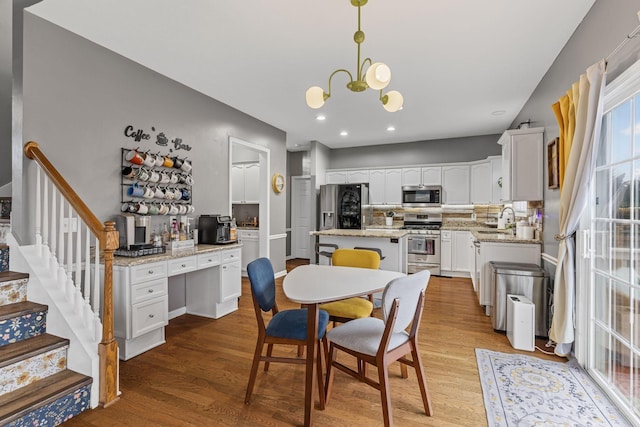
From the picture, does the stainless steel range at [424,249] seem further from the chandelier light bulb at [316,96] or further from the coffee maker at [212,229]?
the chandelier light bulb at [316,96]

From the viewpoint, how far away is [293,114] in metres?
4.72

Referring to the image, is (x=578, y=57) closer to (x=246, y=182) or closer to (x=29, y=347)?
(x=29, y=347)

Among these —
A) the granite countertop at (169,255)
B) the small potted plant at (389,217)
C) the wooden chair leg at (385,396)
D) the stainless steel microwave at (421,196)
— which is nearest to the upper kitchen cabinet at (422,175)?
the stainless steel microwave at (421,196)

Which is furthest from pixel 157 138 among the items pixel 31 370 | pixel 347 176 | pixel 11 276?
pixel 347 176

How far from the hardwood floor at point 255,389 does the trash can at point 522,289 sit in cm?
18

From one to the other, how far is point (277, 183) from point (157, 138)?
2295mm

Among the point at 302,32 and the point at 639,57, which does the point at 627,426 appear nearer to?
the point at 639,57

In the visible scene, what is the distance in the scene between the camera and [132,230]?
114 inches

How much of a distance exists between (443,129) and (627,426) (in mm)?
4722

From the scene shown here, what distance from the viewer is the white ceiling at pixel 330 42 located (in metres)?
2.29

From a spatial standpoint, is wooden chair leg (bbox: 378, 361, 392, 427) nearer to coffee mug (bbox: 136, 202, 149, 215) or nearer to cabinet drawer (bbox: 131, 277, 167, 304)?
cabinet drawer (bbox: 131, 277, 167, 304)

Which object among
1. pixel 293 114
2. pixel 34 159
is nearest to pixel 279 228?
pixel 293 114

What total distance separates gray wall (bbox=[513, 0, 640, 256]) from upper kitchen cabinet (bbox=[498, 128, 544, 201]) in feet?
0.34

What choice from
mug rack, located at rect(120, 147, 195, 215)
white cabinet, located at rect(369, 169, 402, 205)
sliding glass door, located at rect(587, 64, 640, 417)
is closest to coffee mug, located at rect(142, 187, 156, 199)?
mug rack, located at rect(120, 147, 195, 215)
